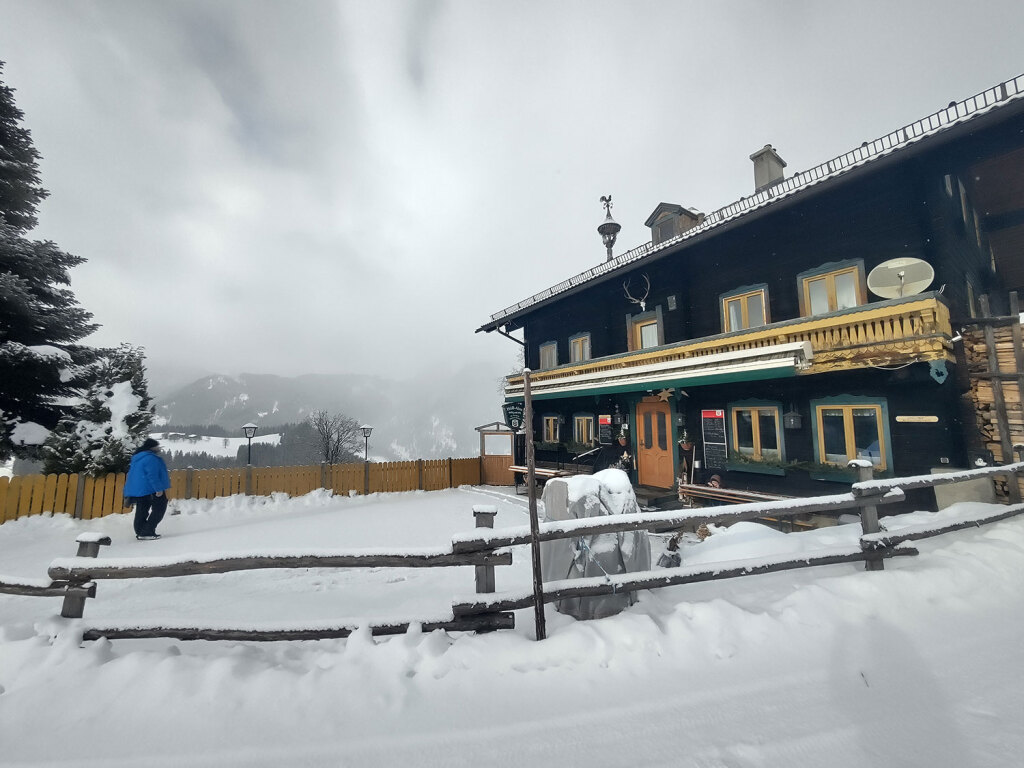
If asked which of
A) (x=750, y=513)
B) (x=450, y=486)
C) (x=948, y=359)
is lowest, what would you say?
(x=450, y=486)

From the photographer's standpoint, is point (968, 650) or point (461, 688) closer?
point (461, 688)

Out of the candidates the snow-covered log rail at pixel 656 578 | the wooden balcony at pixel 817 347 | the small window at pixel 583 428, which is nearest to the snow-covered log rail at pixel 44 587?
the snow-covered log rail at pixel 656 578

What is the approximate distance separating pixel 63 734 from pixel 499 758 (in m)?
2.67

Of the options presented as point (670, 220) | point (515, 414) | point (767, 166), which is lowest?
point (515, 414)

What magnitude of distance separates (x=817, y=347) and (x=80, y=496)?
55.9 ft

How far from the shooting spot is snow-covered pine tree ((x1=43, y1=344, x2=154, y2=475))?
9.97m

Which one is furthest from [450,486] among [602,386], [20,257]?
[20,257]

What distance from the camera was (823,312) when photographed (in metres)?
8.58

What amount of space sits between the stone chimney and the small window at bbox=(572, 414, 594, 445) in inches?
370

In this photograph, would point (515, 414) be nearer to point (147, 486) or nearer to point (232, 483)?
point (232, 483)

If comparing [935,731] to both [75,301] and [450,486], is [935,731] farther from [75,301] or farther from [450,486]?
[75,301]

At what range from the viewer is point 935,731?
2359mm

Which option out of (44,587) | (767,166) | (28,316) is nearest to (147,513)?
(44,587)

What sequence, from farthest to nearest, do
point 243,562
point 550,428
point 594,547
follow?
1. point 550,428
2. point 594,547
3. point 243,562
